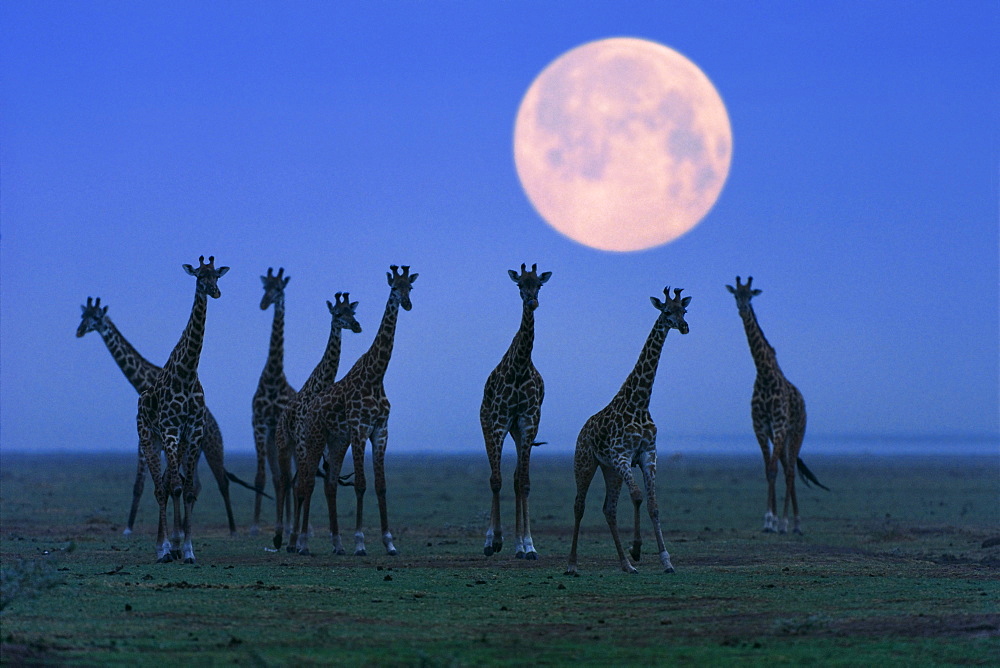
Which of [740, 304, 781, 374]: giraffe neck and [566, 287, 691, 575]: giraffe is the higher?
Result: [740, 304, 781, 374]: giraffe neck

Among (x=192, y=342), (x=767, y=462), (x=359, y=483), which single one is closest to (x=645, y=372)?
(x=359, y=483)

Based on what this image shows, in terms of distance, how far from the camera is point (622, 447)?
57.8 ft

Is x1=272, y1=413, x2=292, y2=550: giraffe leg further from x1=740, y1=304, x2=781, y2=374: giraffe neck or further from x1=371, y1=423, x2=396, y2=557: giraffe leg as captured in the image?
x1=740, y1=304, x2=781, y2=374: giraffe neck

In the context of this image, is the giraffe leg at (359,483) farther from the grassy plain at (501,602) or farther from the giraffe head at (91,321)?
the giraffe head at (91,321)

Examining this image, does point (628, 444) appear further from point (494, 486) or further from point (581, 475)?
point (494, 486)

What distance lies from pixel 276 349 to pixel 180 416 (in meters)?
6.69

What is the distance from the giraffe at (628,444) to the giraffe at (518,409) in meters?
2.40

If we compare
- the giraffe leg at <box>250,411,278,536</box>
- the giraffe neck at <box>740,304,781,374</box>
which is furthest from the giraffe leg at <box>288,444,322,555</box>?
the giraffe neck at <box>740,304,781,374</box>

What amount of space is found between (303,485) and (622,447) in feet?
21.8

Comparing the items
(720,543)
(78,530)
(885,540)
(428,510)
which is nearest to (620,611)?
(720,543)

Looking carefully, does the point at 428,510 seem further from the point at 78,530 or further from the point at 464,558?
the point at 464,558

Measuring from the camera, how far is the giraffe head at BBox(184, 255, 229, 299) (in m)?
19.7

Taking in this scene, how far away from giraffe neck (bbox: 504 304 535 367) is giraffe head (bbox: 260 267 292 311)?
730cm

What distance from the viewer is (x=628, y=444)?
17.7 meters
